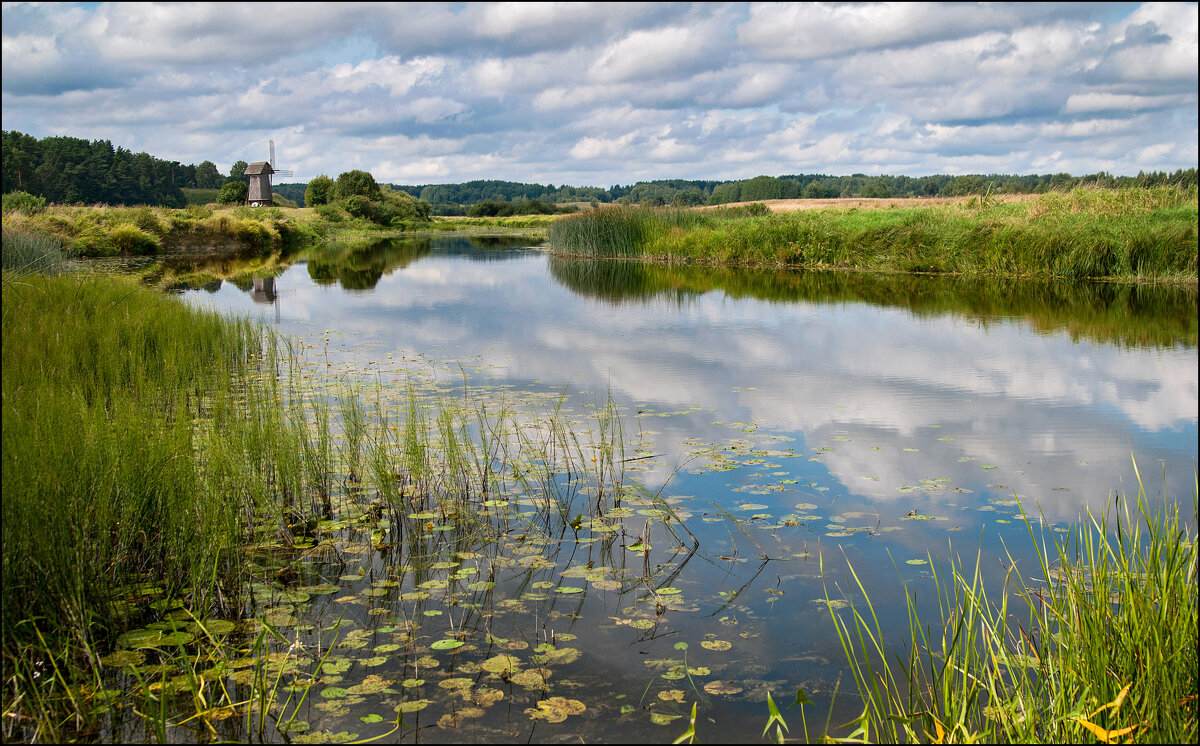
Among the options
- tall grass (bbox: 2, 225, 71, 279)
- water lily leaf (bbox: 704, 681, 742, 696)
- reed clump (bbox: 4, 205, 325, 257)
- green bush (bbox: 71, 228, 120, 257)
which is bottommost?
water lily leaf (bbox: 704, 681, 742, 696)

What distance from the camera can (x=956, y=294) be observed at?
1611 centimetres

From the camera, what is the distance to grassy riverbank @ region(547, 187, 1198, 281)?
47.9ft

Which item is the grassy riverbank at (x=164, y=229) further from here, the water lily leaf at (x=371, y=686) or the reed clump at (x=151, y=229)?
the water lily leaf at (x=371, y=686)

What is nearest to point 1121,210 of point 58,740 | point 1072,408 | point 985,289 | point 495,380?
point 985,289

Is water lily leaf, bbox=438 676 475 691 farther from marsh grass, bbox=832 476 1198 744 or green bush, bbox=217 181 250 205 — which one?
green bush, bbox=217 181 250 205

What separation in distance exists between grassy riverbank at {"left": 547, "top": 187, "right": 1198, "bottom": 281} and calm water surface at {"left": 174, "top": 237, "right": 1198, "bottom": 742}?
1157 mm

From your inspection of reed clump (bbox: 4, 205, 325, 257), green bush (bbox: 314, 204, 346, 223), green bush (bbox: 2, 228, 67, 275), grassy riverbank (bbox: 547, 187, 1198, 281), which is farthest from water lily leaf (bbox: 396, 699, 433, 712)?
green bush (bbox: 314, 204, 346, 223)

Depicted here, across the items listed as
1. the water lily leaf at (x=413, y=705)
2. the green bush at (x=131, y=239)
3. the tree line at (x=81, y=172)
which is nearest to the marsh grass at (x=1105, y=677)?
the water lily leaf at (x=413, y=705)

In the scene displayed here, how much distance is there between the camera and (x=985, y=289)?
656 inches

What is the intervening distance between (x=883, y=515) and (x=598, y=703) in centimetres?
254

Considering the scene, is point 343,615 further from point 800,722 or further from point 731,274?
point 731,274

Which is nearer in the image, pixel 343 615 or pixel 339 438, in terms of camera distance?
pixel 343 615

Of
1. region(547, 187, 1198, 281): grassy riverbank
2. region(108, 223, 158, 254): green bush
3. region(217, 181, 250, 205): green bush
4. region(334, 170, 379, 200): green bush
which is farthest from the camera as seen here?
region(334, 170, 379, 200): green bush

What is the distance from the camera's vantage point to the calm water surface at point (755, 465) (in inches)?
124
